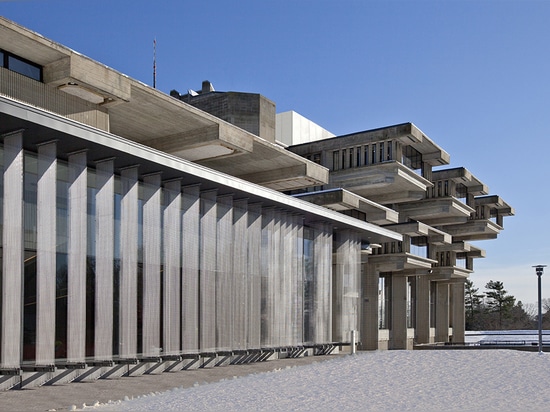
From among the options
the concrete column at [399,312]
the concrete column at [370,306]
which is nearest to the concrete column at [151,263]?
the concrete column at [370,306]

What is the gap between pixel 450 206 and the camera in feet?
184

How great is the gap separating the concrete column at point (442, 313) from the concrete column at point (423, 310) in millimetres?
6423

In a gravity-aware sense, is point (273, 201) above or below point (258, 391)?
above

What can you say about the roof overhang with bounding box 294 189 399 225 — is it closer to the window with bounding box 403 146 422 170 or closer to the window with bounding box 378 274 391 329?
the window with bounding box 403 146 422 170

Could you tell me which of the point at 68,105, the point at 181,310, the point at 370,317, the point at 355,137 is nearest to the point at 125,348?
the point at 181,310

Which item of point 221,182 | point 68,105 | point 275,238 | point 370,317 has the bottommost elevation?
point 370,317

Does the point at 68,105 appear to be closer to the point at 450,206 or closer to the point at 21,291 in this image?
the point at 21,291

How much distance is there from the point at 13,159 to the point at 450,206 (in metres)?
45.8

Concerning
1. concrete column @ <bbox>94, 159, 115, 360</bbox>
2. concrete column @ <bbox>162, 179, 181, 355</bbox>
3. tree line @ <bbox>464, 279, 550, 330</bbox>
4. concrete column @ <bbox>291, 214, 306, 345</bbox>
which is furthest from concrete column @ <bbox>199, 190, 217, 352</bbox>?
tree line @ <bbox>464, 279, 550, 330</bbox>

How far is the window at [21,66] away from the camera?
19.4m

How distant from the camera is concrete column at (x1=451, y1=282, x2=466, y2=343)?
73438 mm

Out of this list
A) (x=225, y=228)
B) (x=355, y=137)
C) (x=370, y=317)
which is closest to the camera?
(x=225, y=228)

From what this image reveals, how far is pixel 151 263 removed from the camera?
64.1ft

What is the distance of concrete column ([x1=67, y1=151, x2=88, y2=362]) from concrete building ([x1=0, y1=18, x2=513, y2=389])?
1.4 inches
